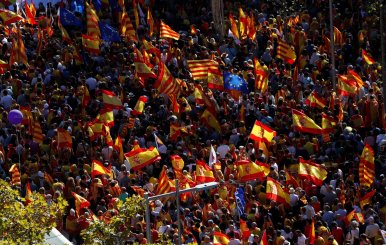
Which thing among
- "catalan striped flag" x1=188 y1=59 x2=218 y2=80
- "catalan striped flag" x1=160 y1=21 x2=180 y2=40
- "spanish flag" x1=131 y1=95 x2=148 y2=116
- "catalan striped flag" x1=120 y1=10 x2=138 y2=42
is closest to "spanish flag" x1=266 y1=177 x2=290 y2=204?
"spanish flag" x1=131 y1=95 x2=148 y2=116

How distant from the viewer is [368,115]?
38.6m

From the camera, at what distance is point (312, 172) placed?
117ft

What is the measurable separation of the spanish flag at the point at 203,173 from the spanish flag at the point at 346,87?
5176 mm

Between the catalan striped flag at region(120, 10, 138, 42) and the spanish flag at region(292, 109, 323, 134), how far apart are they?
689cm

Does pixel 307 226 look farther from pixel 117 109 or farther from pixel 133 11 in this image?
pixel 133 11

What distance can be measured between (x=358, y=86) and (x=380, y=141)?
2956mm

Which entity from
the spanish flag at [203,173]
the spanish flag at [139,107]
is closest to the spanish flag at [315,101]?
the spanish flag at [139,107]

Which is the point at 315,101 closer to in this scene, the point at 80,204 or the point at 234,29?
the point at 234,29

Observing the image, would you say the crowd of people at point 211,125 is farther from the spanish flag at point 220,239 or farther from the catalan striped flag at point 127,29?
the catalan striped flag at point 127,29

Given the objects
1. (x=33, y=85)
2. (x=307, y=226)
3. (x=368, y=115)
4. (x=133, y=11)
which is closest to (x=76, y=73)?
(x=33, y=85)

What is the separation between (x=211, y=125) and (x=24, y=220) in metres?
12.8

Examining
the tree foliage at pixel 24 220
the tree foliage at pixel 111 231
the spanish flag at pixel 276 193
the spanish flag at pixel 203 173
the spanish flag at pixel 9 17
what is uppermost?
the tree foliage at pixel 24 220

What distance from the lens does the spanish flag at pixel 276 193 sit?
34.6 meters

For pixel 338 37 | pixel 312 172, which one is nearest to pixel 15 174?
pixel 312 172
